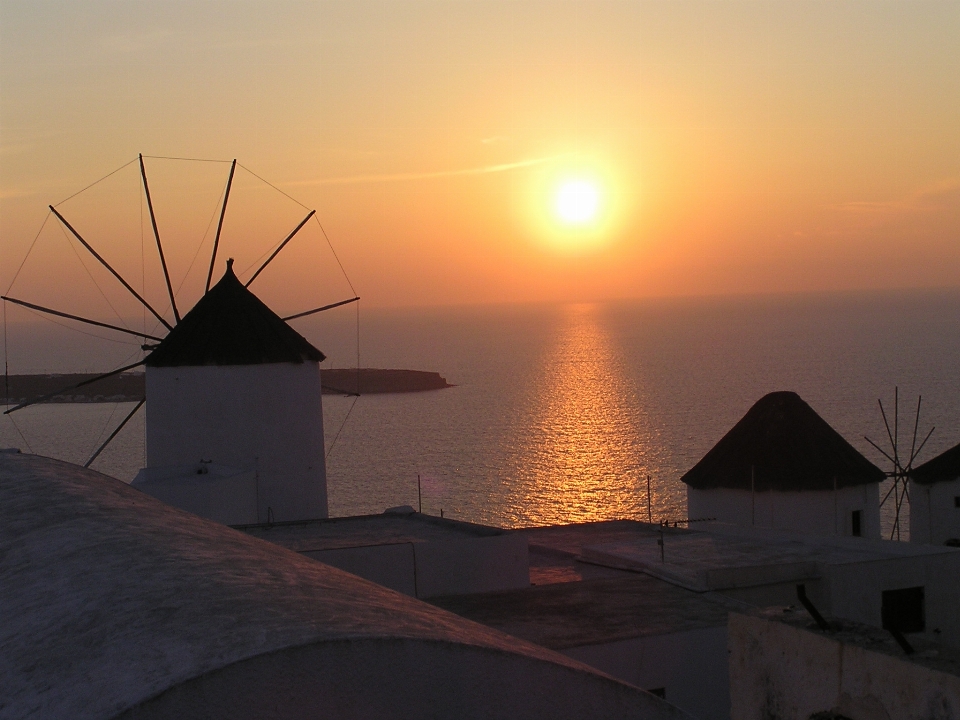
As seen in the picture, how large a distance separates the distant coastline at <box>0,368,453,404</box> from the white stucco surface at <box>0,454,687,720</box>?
258ft

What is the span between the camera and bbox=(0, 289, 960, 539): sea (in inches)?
1857

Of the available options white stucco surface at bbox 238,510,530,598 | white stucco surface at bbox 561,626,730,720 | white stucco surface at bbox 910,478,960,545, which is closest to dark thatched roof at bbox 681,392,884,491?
white stucco surface at bbox 910,478,960,545

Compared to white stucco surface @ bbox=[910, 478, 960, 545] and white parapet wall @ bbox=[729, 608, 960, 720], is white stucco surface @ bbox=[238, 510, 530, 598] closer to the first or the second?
white parapet wall @ bbox=[729, 608, 960, 720]

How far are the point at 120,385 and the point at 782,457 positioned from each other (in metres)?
78.5

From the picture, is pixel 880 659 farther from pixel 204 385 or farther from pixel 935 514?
pixel 935 514

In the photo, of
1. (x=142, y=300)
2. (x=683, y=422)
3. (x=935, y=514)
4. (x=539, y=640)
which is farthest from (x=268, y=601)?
(x=683, y=422)

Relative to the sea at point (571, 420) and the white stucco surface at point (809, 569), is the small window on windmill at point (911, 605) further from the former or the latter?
the sea at point (571, 420)

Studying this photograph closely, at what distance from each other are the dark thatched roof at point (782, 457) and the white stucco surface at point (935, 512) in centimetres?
242

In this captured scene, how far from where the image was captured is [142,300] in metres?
18.7

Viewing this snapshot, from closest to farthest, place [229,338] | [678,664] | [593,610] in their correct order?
[678,664] < [593,610] < [229,338]

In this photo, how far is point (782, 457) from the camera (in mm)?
19703

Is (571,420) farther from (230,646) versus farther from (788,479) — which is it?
(230,646)

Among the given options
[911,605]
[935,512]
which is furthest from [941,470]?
[911,605]

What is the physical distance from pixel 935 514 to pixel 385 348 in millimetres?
144316
